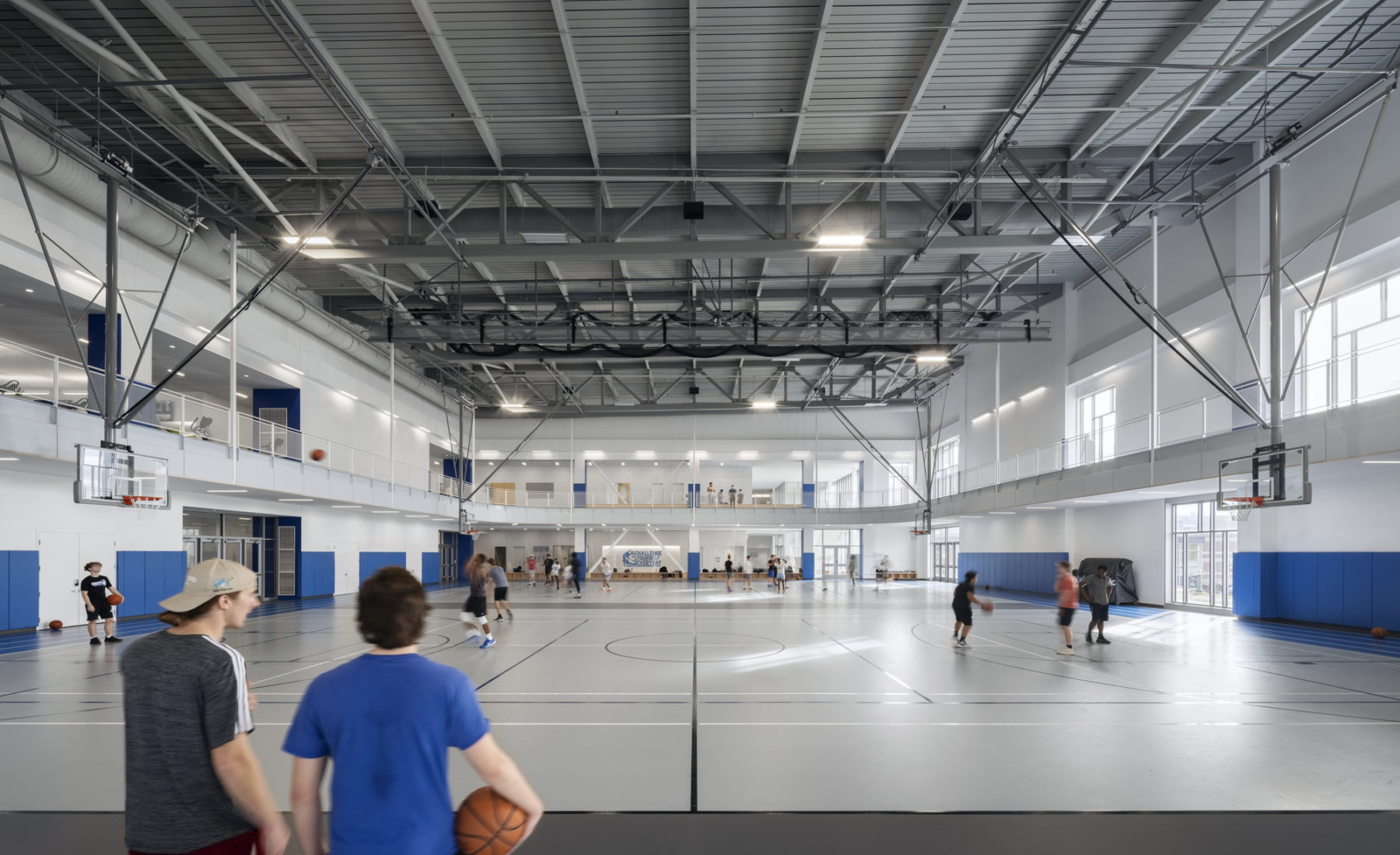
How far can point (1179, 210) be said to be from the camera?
2056cm

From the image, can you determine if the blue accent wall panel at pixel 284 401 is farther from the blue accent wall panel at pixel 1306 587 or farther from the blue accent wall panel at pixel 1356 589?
the blue accent wall panel at pixel 1356 589

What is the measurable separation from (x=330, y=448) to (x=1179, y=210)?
26.4 m

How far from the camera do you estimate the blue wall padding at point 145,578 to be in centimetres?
2180

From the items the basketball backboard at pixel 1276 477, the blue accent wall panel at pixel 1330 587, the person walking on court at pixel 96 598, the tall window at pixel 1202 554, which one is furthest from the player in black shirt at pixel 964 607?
the person walking on court at pixel 96 598

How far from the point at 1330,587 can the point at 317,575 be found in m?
33.5

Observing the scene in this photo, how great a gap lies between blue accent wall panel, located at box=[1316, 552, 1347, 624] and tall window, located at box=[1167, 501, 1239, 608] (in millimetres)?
3098

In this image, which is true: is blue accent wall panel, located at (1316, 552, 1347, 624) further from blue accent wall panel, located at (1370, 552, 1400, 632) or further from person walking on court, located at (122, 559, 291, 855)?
person walking on court, located at (122, 559, 291, 855)

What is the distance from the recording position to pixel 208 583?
3070mm

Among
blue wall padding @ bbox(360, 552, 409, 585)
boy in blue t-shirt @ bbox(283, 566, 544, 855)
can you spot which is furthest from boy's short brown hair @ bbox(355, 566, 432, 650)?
blue wall padding @ bbox(360, 552, 409, 585)

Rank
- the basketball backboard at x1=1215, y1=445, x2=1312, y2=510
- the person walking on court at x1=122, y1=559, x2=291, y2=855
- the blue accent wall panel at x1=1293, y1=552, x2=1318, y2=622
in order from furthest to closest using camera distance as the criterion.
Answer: the blue accent wall panel at x1=1293, y1=552, x2=1318, y2=622
the basketball backboard at x1=1215, y1=445, x2=1312, y2=510
the person walking on court at x1=122, y1=559, x2=291, y2=855

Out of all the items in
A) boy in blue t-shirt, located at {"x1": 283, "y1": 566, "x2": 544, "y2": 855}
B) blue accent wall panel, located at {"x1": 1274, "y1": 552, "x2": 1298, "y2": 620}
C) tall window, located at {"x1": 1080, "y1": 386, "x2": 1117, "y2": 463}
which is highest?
tall window, located at {"x1": 1080, "y1": 386, "x2": 1117, "y2": 463}

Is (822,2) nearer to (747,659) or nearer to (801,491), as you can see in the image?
(747,659)

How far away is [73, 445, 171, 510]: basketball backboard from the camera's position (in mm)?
15586

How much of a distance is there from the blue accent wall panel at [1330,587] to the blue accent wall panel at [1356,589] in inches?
1.4
